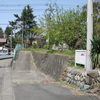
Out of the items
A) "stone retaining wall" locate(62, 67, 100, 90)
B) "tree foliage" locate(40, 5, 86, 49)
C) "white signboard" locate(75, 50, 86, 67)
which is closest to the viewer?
"stone retaining wall" locate(62, 67, 100, 90)

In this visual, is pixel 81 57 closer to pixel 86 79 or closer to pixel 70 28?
pixel 86 79

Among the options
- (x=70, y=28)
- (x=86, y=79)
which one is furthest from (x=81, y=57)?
(x=70, y=28)

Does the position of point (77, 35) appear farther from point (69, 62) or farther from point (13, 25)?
point (13, 25)

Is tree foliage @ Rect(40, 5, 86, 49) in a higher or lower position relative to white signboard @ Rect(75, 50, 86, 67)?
higher

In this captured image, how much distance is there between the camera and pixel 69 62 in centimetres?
1055

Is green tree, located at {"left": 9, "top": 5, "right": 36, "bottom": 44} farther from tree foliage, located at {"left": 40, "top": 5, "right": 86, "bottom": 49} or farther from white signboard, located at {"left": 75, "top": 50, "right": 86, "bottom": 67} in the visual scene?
white signboard, located at {"left": 75, "top": 50, "right": 86, "bottom": 67}

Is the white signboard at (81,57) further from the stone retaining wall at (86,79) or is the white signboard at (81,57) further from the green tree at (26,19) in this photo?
the green tree at (26,19)

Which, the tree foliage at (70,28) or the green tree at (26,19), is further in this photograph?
the green tree at (26,19)

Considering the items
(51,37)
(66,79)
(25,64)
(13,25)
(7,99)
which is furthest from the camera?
(13,25)

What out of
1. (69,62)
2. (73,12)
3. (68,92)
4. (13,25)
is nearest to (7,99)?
(68,92)

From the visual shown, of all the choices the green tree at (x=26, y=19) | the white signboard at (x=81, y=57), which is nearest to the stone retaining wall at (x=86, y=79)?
the white signboard at (x=81, y=57)

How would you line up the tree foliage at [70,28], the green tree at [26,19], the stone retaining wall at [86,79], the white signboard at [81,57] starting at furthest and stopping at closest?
1. the green tree at [26,19]
2. the tree foliage at [70,28]
3. the white signboard at [81,57]
4. the stone retaining wall at [86,79]

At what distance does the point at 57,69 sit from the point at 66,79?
199 centimetres

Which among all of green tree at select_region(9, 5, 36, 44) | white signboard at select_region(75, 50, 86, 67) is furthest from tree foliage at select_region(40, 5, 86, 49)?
green tree at select_region(9, 5, 36, 44)
